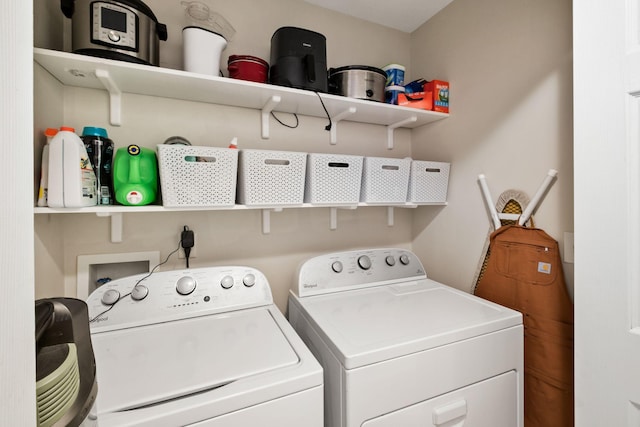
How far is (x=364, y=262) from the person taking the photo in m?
1.61

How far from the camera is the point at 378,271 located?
164 cm

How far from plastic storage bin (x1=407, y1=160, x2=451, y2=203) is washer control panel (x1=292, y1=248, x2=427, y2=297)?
0.35 m

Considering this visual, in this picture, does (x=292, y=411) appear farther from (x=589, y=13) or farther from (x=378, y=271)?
(x=589, y=13)

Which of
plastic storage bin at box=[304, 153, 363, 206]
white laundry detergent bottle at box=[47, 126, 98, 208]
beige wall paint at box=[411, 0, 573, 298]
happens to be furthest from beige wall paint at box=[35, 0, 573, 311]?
plastic storage bin at box=[304, 153, 363, 206]

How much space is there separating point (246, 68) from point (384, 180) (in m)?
0.88

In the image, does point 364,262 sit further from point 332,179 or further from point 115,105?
point 115,105

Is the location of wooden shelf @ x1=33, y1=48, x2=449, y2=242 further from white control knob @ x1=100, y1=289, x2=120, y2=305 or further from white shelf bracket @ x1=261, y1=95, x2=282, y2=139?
white control knob @ x1=100, y1=289, x2=120, y2=305

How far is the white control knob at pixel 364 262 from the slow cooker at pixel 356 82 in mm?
870

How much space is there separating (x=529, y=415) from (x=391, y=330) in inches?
33.3

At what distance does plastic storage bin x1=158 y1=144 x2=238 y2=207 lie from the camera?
1.15 metres

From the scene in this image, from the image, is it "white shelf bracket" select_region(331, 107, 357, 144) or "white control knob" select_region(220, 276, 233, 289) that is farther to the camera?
"white shelf bracket" select_region(331, 107, 357, 144)

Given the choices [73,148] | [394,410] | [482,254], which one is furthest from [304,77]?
[394,410]

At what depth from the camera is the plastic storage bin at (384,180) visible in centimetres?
153

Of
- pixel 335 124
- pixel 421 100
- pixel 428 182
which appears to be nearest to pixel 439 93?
pixel 421 100
